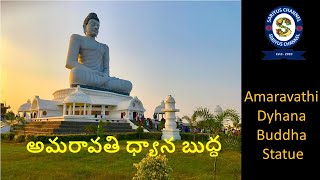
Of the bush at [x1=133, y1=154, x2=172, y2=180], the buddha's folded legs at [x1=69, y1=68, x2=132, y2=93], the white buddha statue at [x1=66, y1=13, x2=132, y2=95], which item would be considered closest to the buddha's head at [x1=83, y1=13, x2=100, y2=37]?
the white buddha statue at [x1=66, y1=13, x2=132, y2=95]

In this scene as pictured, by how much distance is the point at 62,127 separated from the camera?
61.8 ft

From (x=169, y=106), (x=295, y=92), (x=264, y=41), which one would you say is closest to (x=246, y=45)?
(x=264, y=41)

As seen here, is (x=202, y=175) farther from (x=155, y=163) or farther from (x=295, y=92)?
(x=295, y=92)

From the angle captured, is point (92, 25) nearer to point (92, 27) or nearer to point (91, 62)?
point (92, 27)

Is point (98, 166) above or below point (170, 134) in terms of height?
below

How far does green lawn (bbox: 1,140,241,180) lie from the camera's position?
7.27 meters

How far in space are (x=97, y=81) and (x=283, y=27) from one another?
78.6 ft

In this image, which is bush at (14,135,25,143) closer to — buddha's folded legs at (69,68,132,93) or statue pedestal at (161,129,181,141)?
statue pedestal at (161,129,181,141)

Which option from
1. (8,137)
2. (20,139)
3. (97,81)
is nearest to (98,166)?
(20,139)

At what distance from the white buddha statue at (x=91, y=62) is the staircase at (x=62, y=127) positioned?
20.1 ft

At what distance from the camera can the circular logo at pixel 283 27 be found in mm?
4027

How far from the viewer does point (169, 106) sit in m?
18.8

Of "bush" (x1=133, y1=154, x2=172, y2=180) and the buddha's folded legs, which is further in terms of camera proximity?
the buddha's folded legs

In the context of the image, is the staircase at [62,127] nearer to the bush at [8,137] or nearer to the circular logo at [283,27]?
the bush at [8,137]
